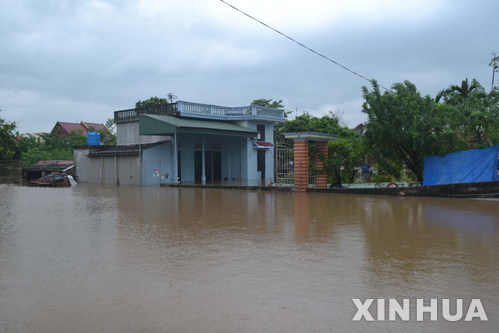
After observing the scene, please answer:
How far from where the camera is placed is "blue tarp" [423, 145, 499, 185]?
14.2 meters

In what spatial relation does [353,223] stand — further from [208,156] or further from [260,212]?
[208,156]

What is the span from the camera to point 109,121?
171 feet

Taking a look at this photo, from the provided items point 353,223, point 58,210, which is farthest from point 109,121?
point 353,223

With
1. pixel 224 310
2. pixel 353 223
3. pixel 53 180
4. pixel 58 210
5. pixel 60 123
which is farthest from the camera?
pixel 60 123

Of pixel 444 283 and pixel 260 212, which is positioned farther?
pixel 260 212

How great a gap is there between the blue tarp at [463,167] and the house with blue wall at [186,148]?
35.2ft

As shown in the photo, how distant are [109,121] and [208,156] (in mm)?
26528

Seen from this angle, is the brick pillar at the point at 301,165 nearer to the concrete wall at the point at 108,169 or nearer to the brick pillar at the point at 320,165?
the brick pillar at the point at 320,165

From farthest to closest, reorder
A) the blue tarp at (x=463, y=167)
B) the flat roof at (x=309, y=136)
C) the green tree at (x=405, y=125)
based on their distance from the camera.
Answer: the flat roof at (x=309, y=136)
the green tree at (x=405, y=125)
the blue tarp at (x=463, y=167)

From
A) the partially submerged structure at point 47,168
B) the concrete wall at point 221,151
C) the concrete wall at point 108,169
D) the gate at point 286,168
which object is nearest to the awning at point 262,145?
the concrete wall at point 221,151

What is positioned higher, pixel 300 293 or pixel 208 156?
pixel 208 156

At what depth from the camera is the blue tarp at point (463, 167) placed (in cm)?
1417

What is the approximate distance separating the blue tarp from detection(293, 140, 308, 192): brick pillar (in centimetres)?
470

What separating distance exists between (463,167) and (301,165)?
20.3ft
